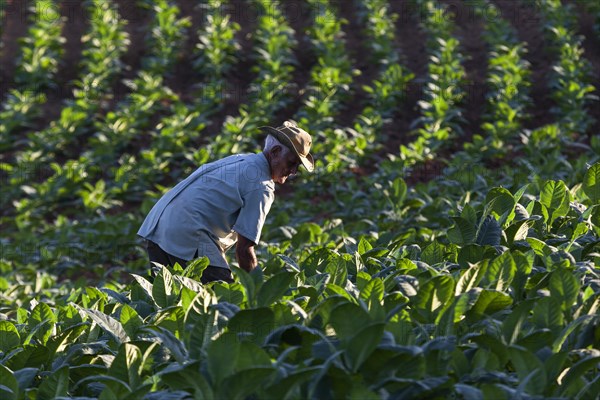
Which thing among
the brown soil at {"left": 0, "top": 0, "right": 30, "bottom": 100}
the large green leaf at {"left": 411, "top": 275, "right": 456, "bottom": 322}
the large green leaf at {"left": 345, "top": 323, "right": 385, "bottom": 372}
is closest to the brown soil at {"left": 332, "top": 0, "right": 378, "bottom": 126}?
the brown soil at {"left": 0, "top": 0, "right": 30, "bottom": 100}

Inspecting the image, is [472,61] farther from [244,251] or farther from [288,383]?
[288,383]

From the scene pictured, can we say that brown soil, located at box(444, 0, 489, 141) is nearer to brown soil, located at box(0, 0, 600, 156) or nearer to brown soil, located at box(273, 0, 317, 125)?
brown soil, located at box(0, 0, 600, 156)

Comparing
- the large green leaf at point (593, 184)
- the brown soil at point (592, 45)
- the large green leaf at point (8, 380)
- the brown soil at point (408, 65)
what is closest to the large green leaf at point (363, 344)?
the large green leaf at point (8, 380)

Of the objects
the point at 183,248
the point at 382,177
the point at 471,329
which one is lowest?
the point at 382,177

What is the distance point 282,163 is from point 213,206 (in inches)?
18.5

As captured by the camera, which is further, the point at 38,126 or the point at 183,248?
the point at 38,126

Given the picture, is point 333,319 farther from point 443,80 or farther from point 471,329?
point 443,80

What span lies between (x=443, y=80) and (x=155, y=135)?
13.2ft

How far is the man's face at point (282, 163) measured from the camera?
5.28m

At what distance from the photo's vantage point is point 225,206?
210 inches

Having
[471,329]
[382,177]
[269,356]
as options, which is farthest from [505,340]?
[382,177]

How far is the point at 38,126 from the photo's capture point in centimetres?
1284

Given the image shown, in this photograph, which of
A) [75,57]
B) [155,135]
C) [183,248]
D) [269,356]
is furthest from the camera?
[75,57]

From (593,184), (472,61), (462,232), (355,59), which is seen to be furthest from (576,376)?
(355,59)
